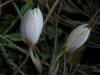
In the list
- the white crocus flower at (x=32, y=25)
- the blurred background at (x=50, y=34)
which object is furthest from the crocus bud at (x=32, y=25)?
the blurred background at (x=50, y=34)

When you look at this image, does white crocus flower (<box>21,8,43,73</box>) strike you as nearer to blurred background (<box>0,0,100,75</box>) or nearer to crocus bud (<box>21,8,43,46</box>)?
crocus bud (<box>21,8,43,46</box>)

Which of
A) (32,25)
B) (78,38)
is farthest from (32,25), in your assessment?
(78,38)

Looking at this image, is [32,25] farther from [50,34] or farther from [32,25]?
[50,34]

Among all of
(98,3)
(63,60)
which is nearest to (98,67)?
(63,60)

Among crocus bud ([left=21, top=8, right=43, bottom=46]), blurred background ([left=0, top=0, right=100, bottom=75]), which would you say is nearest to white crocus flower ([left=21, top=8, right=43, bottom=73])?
crocus bud ([left=21, top=8, right=43, bottom=46])

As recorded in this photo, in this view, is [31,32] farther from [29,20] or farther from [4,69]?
[4,69]

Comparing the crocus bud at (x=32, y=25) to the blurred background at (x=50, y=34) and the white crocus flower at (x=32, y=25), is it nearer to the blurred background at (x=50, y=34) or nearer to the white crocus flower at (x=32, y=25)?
the white crocus flower at (x=32, y=25)
